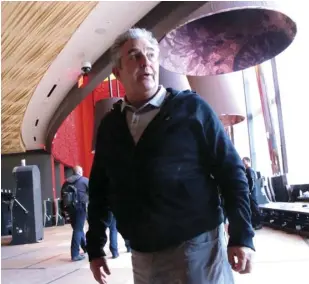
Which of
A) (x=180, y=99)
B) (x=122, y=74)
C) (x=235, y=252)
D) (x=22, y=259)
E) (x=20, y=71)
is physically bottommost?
(x=22, y=259)

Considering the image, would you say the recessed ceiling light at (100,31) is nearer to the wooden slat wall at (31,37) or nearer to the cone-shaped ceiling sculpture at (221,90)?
the wooden slat wall at (31,37)

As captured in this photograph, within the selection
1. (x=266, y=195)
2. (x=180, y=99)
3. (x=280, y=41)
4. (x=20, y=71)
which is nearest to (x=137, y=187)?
(x=180, y=99)

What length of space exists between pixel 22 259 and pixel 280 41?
18.0 feet

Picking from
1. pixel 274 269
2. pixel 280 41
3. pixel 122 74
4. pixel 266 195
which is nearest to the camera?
pixel 122 74

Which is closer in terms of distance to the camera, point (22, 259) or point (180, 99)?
point (180, 99)

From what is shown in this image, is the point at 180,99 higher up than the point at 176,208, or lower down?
higher up

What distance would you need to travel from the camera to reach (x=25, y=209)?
8.63 meters

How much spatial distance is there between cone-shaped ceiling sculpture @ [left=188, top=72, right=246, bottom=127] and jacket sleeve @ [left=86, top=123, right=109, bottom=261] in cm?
100

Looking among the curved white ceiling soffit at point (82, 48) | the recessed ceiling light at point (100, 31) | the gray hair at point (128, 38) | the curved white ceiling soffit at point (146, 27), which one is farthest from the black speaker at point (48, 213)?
the gray hair at point (128, 38)

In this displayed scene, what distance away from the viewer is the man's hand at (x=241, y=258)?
1.22 meters

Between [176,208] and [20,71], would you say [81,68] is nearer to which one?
[20,71]

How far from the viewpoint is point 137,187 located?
1.30m

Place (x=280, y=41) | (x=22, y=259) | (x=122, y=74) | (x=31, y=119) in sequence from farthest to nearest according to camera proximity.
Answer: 1. (x=31, y=119)
2. (x=22, y=259)
3. (x=280, y=41)
4. (x=122, y=74)

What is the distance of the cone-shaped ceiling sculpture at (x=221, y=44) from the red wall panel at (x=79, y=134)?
50.8 feet
